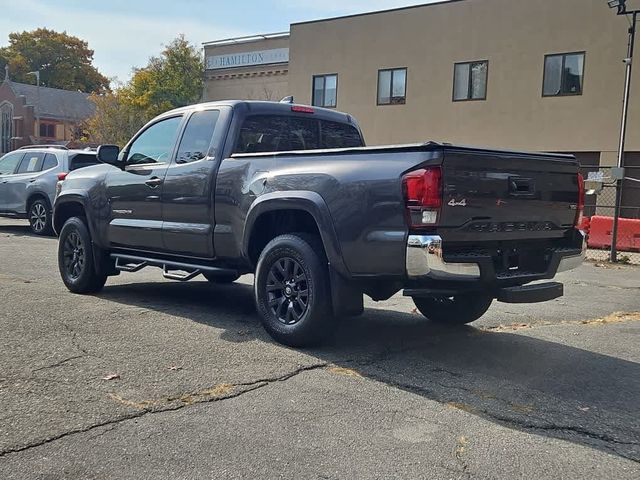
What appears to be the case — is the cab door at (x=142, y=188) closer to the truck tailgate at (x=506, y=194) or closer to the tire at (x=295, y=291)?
the tire at (x=295, y=291)

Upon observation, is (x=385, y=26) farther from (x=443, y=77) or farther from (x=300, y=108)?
(x=300, y=108)

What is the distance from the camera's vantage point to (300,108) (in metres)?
6.88

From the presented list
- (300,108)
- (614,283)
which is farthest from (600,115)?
(300,108)

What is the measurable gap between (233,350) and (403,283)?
1.44m

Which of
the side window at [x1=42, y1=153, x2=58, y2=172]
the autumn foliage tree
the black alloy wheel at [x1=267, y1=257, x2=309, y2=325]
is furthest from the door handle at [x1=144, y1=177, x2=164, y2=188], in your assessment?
the autumn foliage tree

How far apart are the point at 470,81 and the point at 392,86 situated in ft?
10.0

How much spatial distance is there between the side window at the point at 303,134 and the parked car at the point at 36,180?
8.52 meters

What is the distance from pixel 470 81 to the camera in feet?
75.3

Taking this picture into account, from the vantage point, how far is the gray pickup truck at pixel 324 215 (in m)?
4.74

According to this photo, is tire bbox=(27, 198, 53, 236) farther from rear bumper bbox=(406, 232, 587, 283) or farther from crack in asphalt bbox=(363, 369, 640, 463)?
crack in asphalt bbox=(363, 369, 640, 463)

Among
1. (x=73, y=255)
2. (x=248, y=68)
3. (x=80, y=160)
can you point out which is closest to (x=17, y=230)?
(x=80, y=160)

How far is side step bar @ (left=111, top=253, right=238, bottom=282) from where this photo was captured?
6344 millimetres

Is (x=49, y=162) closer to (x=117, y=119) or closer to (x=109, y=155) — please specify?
(x=109, y=155)

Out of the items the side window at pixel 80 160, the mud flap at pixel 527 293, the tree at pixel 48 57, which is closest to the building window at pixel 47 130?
the tree at pixel 48 57
